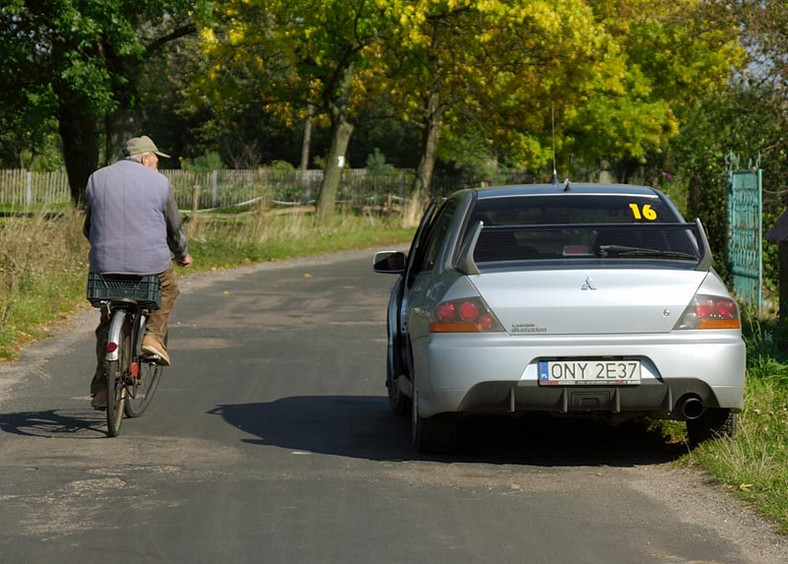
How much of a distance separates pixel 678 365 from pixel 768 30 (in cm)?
1440

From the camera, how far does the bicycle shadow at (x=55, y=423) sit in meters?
9.25

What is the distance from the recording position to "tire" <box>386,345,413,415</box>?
971 cm

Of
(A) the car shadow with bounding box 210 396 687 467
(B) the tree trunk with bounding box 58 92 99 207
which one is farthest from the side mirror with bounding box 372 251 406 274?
(B) the tree trunk with bounding box 58 92 99 207

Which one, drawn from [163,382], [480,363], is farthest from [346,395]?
[480,363]

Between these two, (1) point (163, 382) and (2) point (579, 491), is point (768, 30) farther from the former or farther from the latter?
(2) point (579, 491)

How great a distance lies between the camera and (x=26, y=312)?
15672mm

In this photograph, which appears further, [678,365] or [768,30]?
[768,30]

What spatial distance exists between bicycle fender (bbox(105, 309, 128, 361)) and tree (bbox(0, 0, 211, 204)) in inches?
730

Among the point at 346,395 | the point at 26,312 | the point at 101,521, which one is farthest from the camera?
the point at 26,312

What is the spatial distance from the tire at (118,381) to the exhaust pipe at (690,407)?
11.0 feet

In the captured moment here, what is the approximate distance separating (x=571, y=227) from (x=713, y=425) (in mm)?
1390

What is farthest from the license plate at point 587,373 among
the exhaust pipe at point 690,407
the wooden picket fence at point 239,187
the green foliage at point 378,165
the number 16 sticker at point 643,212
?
the green foliage at point 378,165

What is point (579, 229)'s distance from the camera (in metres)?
8.24

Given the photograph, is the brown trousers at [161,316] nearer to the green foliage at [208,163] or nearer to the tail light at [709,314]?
the tail light at [709,314]
